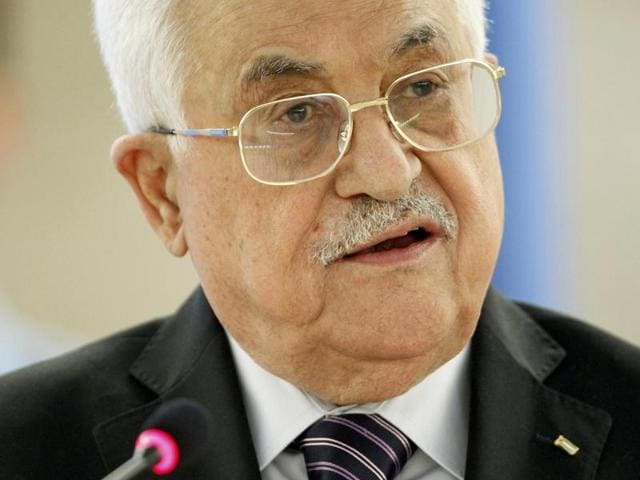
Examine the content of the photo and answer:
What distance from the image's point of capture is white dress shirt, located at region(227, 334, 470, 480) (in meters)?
2.26

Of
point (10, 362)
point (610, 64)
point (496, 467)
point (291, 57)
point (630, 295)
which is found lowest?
point (630, 295)

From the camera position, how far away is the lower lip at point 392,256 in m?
2.07

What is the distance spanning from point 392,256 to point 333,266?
0.35 feet

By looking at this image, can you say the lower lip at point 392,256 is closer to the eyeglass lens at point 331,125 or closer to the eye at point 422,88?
the eyeglass lens at point 331,125

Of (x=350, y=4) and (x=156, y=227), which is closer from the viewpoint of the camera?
(x=350, y=4)

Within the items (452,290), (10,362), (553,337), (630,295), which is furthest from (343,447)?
(630,295)

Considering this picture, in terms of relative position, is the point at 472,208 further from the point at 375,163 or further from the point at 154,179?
the point at 154,179

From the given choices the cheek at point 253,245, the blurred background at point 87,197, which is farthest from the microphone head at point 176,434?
the blurred background at point 87,197

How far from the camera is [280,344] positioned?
221 centimetres

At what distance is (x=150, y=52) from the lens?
229cm

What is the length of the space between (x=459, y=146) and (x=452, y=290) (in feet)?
0.87

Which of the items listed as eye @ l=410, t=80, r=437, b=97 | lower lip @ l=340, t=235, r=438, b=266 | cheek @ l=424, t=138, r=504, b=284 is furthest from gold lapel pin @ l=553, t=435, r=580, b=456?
eye @ l=410, t=80, r=437, b=97

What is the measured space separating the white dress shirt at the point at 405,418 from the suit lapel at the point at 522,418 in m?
0.03

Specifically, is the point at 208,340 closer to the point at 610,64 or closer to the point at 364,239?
the point at 364,239
